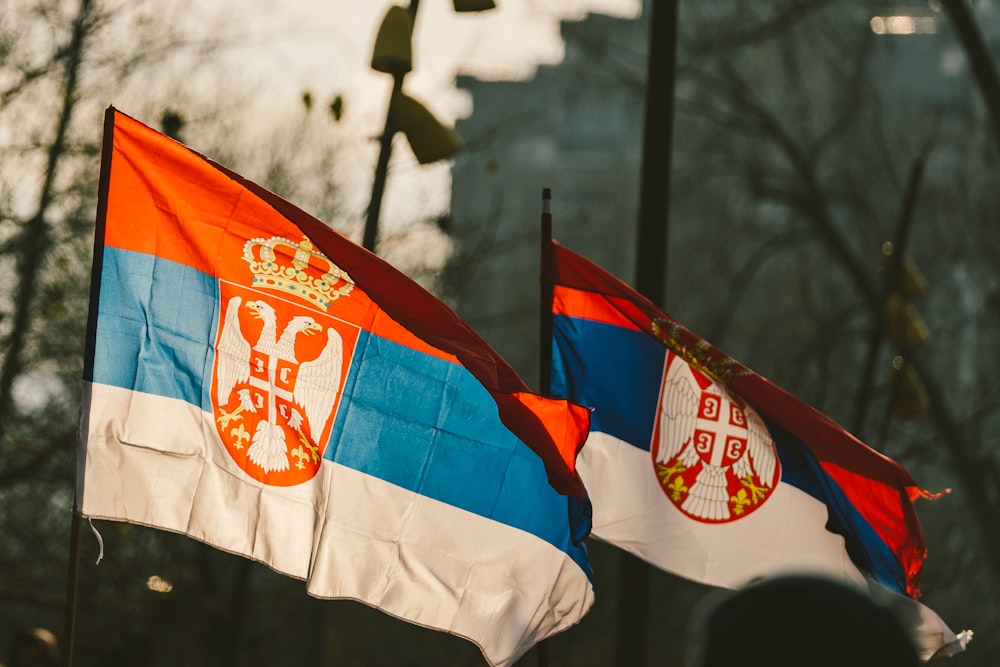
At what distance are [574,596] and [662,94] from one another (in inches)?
160

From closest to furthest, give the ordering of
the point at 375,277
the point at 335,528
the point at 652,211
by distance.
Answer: the point at 335,528 → the point at 375,277 → the point at 652,211

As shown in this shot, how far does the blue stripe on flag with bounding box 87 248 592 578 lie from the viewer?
18.9ft

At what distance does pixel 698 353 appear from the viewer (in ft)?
22.2

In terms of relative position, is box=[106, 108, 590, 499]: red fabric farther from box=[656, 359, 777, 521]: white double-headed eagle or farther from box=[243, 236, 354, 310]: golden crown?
box=[656, 359, 777, 521]: white double-headed eagle

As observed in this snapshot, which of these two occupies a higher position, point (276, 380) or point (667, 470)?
point (276, 380)

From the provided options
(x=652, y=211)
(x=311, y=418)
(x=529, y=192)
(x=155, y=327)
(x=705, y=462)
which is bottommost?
(x=705, y=462)

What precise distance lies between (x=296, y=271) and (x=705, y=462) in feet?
7.64

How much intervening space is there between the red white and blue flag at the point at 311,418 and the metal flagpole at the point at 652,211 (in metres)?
2.44

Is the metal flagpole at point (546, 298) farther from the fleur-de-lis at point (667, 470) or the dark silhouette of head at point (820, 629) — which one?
the dark silhouette of head at point (820, 629)

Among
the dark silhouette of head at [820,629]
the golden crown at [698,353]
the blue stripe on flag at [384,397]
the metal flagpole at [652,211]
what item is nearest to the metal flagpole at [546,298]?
the golden crown at [698,353]

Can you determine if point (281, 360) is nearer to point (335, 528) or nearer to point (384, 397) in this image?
point (384, 397)

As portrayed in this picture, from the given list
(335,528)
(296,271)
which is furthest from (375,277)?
(335,528)

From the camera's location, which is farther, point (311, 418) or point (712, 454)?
point (712, 454)

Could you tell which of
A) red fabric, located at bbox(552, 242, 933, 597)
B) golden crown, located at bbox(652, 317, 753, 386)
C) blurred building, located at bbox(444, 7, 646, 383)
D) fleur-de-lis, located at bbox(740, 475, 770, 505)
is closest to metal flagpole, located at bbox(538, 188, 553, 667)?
red fabric, located at bbox(552, 242, 933, 597)
